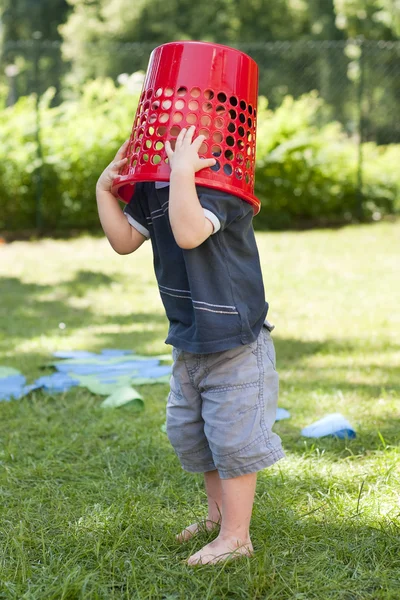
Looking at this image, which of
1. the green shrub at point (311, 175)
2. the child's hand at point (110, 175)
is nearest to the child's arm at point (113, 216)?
the child's hand at point (110, 175)

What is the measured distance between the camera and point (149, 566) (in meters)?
1.94

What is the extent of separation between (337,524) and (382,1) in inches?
718

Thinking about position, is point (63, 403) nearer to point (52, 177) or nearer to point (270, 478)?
point (270, 478)

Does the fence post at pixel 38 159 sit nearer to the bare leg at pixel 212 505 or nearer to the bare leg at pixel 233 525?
the bare leg at pixel 212 505

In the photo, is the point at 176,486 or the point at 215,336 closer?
the point at 215,336

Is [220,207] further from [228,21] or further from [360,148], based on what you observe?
[228,21]

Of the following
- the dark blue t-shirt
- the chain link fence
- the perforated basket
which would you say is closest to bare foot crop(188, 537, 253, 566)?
the dark blue t-shirt

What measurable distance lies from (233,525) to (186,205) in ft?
2.68

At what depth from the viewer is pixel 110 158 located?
372 inches

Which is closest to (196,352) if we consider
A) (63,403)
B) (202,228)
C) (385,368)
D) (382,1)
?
(202,228)

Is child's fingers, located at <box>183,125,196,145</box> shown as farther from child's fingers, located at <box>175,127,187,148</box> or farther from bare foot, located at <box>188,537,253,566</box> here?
bare foot, located at <box>188,537,253,566</box>

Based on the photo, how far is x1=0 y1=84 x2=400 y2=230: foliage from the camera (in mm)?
9398

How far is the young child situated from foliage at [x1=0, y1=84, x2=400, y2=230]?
7.50m

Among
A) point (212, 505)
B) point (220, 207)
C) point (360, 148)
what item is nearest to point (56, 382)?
point (212, 505)
